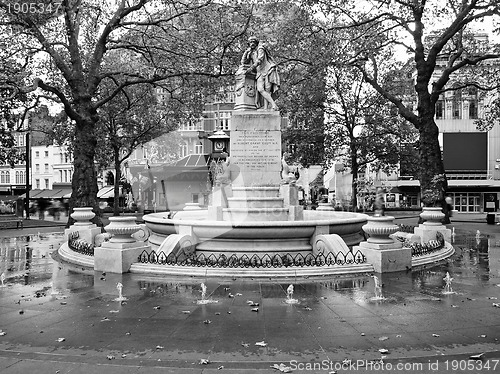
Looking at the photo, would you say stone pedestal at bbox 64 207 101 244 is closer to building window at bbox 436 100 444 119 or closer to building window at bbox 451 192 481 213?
building window at bbox 451 192 481 213

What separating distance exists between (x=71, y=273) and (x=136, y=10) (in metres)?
16.8

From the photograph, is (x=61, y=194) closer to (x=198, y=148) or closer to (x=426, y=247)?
(x=198, y=148)

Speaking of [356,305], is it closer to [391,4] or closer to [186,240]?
[186,240]

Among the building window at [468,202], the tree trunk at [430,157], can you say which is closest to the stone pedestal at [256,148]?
the tree trunk at [430,157]

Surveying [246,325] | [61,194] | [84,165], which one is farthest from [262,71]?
[61,194]

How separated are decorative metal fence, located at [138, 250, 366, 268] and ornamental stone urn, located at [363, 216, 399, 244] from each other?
22.1 inches

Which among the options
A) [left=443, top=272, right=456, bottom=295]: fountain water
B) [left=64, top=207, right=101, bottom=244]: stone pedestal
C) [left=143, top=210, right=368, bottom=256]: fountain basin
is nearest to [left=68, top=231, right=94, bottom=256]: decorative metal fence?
[left=64, top=207, right=101, bottom=244]: stone pedestal

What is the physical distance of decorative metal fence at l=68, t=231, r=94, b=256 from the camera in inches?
506

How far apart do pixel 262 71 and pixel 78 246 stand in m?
8.30

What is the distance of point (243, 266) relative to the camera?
10.4 m

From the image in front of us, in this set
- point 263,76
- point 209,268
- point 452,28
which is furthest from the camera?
point 452,28

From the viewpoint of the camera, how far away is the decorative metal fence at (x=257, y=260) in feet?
34.6

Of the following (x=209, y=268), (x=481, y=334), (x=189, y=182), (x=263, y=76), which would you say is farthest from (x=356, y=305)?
(x=189, y=182)

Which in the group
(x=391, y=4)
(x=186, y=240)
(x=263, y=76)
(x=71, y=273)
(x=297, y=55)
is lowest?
(x=71, y=273)
